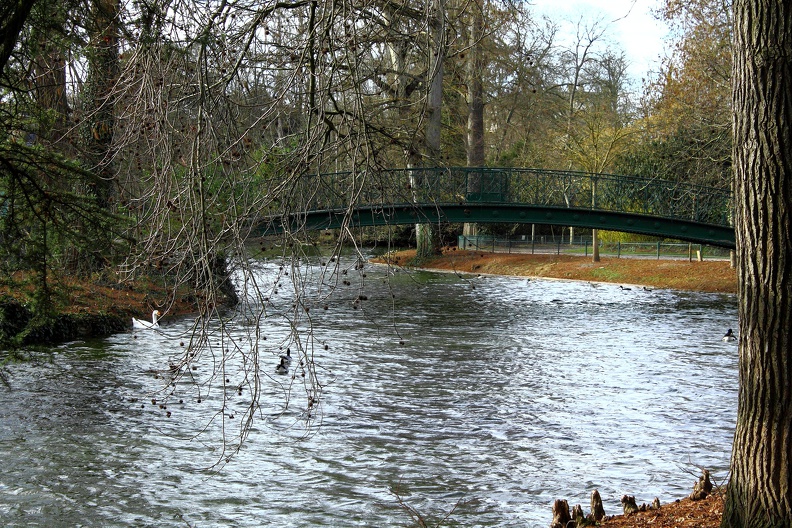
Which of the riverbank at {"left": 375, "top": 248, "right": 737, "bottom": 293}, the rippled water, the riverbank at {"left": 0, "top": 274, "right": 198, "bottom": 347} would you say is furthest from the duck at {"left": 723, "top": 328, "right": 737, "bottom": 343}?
the riverbank at {"left": 0, "top": 274, "right": 198, "bottom": 347}

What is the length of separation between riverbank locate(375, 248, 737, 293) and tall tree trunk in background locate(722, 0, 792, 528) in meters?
19.1

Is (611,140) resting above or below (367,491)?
above

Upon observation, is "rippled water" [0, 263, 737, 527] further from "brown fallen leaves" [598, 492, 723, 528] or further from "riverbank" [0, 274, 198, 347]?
"brown fallen leaves" [598, 492, 723, 528]

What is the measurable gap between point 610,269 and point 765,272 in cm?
2639

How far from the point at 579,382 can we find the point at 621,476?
469 cm

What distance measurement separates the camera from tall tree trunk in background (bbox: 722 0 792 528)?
484 cm

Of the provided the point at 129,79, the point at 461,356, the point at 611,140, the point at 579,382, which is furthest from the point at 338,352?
the point at 611,140

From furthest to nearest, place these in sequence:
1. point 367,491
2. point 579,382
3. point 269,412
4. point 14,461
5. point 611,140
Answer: point 611,140 → point 579,382 → point 269,412 → point 14,461 → point 367,491

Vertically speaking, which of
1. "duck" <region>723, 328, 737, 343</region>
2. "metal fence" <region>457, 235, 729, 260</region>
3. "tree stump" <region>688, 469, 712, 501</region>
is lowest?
"duck" <region>723, 328, 737, 343</region>

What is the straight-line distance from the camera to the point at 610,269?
30766 millimetres

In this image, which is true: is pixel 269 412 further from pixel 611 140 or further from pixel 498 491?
pixel 611 140

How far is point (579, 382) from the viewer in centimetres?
1320

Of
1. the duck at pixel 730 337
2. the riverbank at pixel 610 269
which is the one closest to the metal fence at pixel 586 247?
the riverbank at pixel 610 269

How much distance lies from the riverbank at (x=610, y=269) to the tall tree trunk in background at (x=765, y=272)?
19108 millimetres
